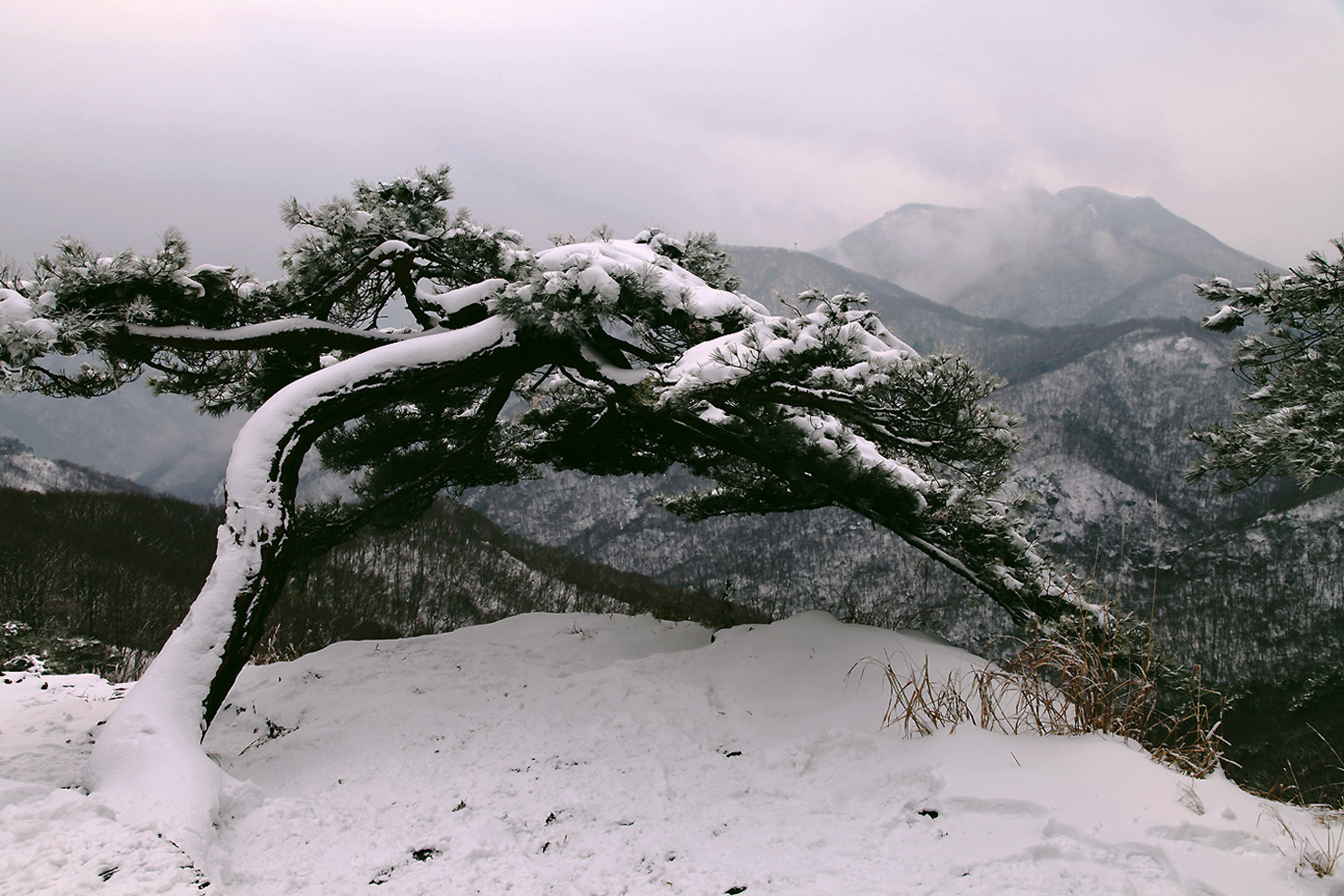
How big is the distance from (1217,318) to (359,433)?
28.8 ft

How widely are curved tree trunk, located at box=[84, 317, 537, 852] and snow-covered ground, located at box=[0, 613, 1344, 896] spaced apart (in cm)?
16

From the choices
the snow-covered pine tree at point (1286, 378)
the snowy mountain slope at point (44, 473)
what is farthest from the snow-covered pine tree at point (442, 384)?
the snowy mountain slope at point (44, 473)

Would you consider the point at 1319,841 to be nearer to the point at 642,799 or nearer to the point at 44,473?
the point at 642,799

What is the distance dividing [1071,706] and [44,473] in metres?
55.7

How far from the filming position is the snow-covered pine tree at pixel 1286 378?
20.1 ft

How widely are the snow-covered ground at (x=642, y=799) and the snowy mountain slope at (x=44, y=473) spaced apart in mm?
44902

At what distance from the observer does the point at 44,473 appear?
40.2 metres

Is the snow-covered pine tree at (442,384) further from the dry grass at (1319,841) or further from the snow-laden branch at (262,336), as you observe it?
the dry grass at (1319,841)

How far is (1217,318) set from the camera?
22.3 ft

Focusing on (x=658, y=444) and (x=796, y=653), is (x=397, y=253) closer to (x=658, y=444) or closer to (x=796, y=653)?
(x=658, y=444)

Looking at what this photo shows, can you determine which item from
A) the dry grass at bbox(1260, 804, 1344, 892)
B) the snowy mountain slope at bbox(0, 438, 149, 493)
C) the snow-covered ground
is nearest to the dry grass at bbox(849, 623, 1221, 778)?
the snow-covered ground

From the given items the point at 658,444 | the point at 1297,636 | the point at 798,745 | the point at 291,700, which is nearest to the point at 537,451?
the point at 658,444

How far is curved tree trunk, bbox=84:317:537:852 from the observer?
232 centimetres

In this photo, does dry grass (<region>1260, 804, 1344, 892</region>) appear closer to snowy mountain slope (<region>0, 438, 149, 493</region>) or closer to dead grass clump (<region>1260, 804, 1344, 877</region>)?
dead grass clump (<region>1260, 804, 1344, 877</region>)
